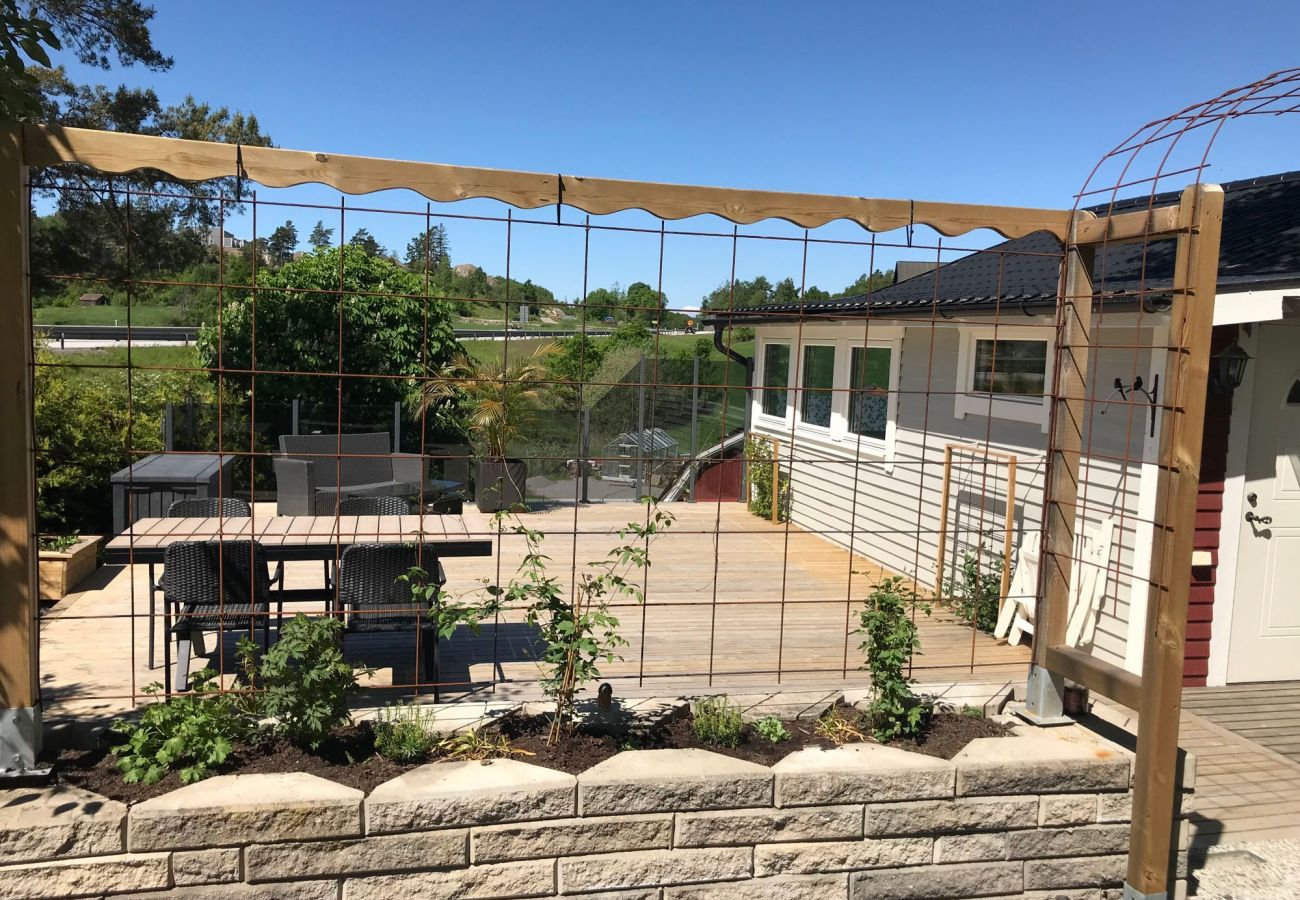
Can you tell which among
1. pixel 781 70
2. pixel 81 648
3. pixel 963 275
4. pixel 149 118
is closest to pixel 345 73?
pixel 149 118

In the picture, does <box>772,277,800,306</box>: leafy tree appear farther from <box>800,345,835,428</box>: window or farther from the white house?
the white house

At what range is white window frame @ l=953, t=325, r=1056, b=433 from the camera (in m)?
6.62

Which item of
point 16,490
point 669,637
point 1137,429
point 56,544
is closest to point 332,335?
point 56,544

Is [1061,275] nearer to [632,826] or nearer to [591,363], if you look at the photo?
[632,826]

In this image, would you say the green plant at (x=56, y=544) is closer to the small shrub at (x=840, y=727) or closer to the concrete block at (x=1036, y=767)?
the small shrub at (x=840, y=727)

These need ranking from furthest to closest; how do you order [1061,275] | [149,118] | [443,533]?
[149,118] → [443,533] → [1061,275]

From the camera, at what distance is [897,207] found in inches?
147

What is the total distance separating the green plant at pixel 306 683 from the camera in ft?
10.1

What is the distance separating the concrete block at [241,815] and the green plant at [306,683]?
11.5 inches

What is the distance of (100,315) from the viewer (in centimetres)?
2336

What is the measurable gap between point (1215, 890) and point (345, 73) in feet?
76.5

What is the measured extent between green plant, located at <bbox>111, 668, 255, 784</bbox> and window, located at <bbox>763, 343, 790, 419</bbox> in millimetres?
8396

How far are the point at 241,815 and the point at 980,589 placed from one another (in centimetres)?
526

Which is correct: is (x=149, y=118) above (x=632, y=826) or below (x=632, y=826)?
above
